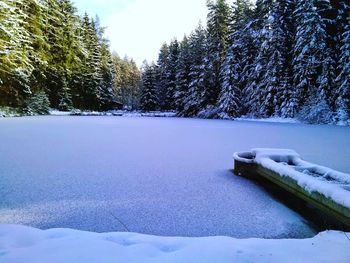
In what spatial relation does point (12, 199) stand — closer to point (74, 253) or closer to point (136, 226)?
point (136, 226)

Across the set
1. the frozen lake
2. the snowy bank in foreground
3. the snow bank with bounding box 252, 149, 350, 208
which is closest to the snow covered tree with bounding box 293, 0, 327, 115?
the frozen lake

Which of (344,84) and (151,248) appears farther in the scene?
(344,84)

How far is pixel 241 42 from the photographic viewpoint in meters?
29.4

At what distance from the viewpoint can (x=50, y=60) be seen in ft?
102

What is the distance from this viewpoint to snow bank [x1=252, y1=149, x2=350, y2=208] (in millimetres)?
2799

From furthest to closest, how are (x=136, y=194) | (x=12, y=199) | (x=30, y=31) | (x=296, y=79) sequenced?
1. (x=30, y=31)
2. (x=296, y=79)
3. (x=136, y=194)
4. (x=12, y=199)

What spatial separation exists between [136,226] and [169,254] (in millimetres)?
926

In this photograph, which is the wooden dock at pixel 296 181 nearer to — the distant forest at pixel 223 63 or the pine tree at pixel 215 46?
the distant forest at pixel 223 63

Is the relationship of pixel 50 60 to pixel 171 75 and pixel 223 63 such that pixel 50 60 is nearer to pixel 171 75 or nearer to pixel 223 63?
pixel 223 63

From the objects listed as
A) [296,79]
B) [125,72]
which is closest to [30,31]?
[296,79]

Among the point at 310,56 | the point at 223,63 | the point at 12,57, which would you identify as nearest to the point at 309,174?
the point at 310,56

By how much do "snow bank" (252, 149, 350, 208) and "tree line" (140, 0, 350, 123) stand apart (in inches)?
650

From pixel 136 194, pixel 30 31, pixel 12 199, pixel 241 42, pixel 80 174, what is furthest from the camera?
pixel 241 42

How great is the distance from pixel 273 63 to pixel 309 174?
72.4 ft
